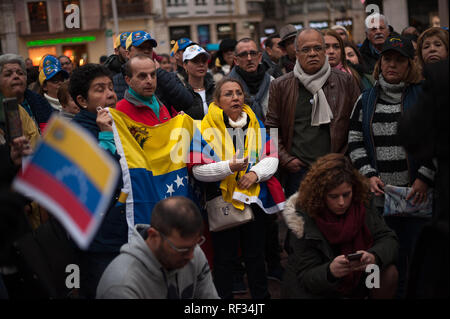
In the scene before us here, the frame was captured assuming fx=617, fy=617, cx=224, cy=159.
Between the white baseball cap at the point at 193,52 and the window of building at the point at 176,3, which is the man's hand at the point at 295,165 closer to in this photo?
the white baseball cap at the point at 193,52

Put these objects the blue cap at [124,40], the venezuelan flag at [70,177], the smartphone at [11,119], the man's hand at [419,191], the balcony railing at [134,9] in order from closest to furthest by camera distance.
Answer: the venezuelan flag at [70,177]
the smartphone at [11,119]
the man's hand at [419,191]
the blue cap at [124,40]
the balcony railing at [134,9]

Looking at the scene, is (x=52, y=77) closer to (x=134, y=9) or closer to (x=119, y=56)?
(x=119, y=56)

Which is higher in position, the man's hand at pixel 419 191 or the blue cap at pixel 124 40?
the blue cap at pixel 124 40

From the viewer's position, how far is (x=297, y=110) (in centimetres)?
525

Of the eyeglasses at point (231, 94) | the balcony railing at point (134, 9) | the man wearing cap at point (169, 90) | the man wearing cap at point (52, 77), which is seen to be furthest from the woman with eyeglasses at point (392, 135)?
the balcony railing at point (134, 9)

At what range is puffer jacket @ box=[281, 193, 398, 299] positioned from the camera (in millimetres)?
3865

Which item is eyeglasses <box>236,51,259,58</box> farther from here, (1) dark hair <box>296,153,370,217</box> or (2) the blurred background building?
(2) the blurred background building

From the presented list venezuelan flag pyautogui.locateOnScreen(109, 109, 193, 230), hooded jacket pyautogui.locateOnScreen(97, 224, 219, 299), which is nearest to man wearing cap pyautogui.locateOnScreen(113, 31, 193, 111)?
venezuelan flag pyautogui.locateOnScreen(109, 109, 193, 230)

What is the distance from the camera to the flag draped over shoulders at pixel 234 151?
16.0ft

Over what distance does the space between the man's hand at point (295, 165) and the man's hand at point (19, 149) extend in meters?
2.41
